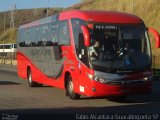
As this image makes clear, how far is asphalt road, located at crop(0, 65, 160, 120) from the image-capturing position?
1448 centimetres

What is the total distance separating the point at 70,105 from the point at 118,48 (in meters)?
2.47

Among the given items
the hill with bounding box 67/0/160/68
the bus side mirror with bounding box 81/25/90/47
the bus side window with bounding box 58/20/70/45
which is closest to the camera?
the bus side mirror with bounding box 81/25/90/47

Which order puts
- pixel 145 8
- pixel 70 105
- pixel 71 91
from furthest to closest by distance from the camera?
pixel 145 8 < pixel 71 91 < pixel 70 105

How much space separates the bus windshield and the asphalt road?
1.27 metres

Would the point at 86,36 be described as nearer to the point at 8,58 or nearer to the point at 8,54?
the point at 8,58

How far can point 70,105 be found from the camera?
16812mm

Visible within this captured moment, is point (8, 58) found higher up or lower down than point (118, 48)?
lower down

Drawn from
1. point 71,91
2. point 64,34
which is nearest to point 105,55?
point 71,91

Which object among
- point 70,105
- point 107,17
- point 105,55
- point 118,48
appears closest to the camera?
point 70,105

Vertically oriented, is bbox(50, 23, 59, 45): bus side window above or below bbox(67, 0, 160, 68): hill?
below

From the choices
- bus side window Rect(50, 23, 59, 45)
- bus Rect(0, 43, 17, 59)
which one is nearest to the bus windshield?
bus side window Rect(50, 23, 59, 45)

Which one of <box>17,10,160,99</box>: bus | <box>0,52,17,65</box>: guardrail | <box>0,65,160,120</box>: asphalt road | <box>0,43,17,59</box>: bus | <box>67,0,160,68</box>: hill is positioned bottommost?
<box>0,52,17,65</box>: guardrail

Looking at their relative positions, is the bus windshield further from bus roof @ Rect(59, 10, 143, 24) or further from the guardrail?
the guardrail

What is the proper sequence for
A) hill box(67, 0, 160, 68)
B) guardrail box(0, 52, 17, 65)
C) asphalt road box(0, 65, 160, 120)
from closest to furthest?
asphalt road box(0, 65, 160, 120)
hill box(67, 0, 160, 68)
guardrail box(0, 52, 17, 65)
